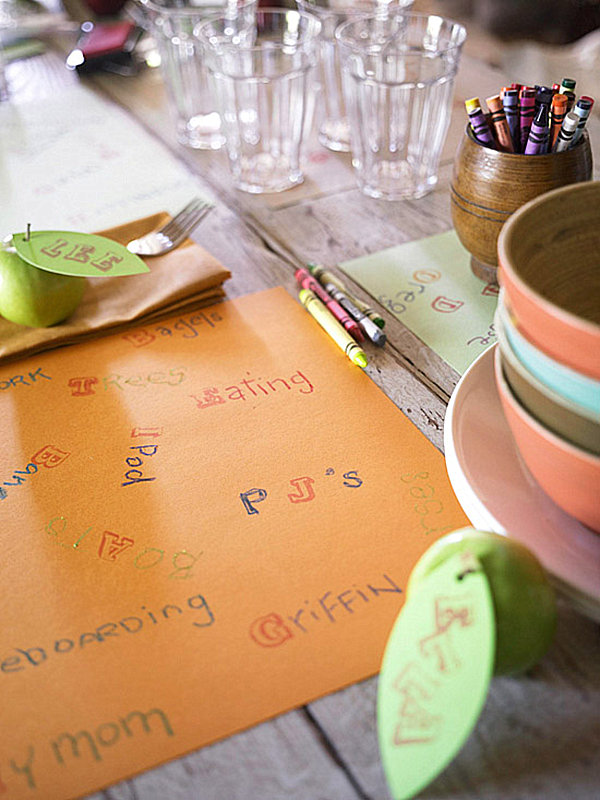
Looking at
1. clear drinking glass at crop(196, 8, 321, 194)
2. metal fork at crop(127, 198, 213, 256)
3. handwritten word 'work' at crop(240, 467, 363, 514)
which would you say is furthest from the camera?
clear drinking glass at crop(196, 8, 321, 194)

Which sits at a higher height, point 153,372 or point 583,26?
point 153,372

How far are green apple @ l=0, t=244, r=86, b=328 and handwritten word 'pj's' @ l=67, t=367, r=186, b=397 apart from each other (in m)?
0.09

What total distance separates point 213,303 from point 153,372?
14 centimetres

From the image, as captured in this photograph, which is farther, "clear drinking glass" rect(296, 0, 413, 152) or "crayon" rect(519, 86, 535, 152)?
"clear drinking glass" rect(296, 0, 413, 152)

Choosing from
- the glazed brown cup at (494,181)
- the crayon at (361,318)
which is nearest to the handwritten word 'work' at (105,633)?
the crayon at (361,318)

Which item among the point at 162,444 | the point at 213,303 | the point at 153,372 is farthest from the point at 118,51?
the point at 162,444

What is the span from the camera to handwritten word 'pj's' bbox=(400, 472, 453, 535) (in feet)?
2.02

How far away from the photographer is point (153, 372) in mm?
816

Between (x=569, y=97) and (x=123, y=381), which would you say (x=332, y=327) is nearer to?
(x=123, y=381)

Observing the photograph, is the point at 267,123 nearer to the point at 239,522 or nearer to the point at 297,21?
the point at 297,21

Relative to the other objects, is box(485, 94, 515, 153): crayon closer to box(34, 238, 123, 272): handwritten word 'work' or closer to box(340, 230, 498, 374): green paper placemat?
box(340, 230, 498, 374): green paper placemat

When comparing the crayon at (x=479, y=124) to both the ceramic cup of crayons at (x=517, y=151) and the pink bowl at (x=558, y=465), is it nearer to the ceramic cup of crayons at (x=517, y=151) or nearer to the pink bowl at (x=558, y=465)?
the ceramic cup of crayons at (x=517, y=151)

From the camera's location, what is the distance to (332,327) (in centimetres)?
83

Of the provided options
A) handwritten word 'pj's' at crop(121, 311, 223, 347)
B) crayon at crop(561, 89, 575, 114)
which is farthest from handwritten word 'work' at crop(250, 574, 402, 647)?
crayon at crop(561, 89, 575, 114)
